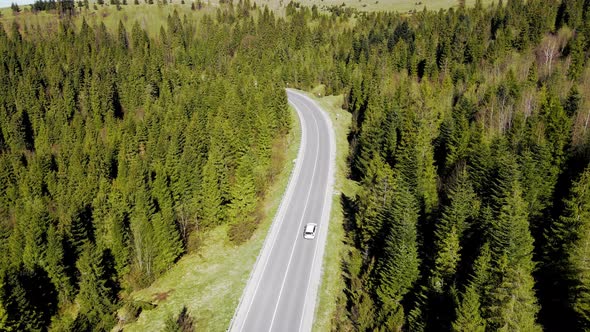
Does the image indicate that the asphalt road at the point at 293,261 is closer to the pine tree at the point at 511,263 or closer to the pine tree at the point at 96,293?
the pine tree at the point at 96,293

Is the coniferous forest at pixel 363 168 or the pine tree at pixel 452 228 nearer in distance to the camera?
the pine tree at pixel 452 228

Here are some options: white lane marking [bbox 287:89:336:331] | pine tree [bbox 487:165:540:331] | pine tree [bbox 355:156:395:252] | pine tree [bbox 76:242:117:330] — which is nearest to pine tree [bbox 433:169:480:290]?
pine tree [bbox 487:165:540:331]

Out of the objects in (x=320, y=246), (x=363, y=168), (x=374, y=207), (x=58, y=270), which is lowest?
(x=58, y=270)

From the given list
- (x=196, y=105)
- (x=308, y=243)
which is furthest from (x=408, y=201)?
(x=196, y=105)

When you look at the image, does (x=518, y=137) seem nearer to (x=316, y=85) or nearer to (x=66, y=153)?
(x=316, y=85)

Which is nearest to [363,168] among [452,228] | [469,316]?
[452,228]

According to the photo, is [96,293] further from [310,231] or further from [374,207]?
[374,207]

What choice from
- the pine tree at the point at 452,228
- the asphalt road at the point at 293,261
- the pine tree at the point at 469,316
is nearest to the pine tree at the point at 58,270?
the asphalt road at the point at 293,261
